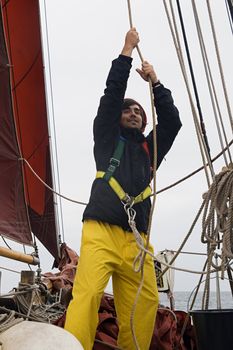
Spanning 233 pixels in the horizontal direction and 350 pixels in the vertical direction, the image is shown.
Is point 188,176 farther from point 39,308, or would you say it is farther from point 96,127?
point 39,308

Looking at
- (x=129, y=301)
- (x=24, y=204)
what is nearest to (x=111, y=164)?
(x=129, y=301)

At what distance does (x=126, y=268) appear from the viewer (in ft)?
7.61

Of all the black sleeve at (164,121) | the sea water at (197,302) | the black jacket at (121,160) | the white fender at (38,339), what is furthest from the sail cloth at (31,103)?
the white fender at (38,339)

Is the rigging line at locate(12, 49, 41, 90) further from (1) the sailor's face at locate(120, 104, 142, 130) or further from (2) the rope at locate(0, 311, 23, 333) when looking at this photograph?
(2) the rope at locate(0, 311, 23, 333)

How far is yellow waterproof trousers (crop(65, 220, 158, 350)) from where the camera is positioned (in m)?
2.14

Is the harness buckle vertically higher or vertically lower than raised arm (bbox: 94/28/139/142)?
lower

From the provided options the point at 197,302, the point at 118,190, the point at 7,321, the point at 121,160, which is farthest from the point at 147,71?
the point at 197,302

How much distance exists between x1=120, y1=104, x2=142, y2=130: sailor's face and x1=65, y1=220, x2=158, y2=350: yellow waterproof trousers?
518mm

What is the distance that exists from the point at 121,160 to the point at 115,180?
11cm

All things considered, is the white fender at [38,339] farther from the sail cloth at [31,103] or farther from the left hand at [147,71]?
the sail cloth at [31,103]

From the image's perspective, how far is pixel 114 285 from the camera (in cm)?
240

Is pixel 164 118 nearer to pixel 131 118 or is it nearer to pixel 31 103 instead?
pixel 131 118

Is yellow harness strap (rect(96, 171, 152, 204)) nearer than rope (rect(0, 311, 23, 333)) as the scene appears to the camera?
No

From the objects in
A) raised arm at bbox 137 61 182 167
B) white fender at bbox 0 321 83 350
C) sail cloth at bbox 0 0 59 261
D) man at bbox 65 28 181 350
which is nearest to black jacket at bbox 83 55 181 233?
man at bbox 65 28 181 350
